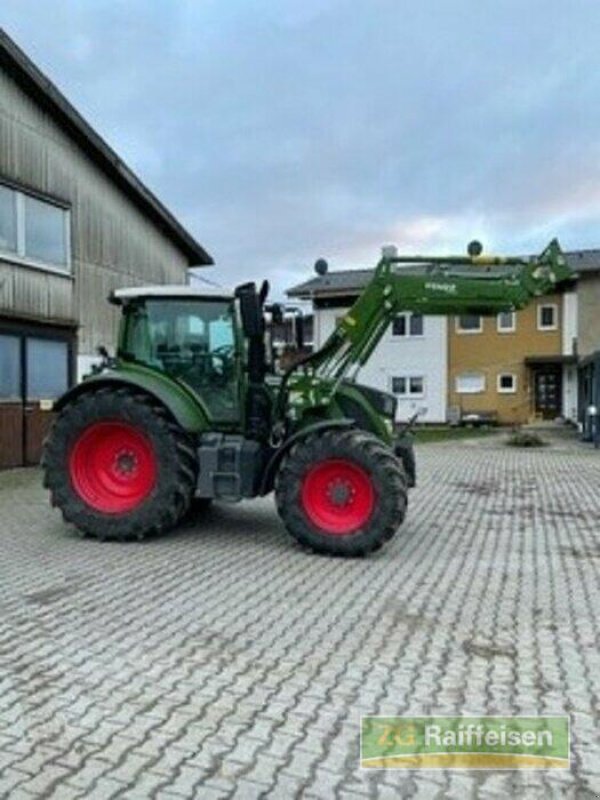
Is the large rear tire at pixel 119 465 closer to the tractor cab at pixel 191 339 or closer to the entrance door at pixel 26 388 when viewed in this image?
the tractor cab at pixel 191 339

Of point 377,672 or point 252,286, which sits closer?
point 377,672

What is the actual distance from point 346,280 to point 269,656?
33032 mm

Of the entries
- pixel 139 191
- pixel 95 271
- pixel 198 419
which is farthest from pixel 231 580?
pixel 139 191

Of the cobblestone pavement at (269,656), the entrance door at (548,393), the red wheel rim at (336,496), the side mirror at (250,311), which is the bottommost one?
the cobblestone pavement at (269,656)

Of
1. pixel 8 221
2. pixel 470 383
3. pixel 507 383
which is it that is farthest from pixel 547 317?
pixel 8 221

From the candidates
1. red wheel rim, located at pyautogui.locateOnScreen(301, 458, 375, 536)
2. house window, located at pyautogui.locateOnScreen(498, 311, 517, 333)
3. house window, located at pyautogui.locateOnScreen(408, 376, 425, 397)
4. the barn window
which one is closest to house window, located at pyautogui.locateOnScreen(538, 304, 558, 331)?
house window, located at pyautogui.locateOnScreen(498, 311, 517, 333)

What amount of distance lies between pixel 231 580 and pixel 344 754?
3.19m

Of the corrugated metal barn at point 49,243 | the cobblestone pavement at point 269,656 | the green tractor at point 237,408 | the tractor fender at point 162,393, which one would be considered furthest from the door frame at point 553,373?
the tractor fender at point 162,393

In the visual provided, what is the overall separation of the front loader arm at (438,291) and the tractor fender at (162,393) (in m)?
1.42

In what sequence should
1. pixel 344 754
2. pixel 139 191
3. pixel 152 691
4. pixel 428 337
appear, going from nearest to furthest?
pixel 344 754
pixel 152 691
pixel 139 191
pixel 428 337

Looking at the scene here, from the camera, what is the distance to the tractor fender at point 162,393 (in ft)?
26.9

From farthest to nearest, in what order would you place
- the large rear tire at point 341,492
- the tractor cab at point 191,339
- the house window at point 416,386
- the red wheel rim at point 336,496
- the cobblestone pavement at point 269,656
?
the house window at point 416,386, the tractor cab at point 191,339, the red wheel rim at point 336,496, the large rear tire at point 341,492, the cobblestone pavement at point 269,656

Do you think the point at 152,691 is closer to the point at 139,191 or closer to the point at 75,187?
the point at 75,187

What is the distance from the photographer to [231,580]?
6.69 m
